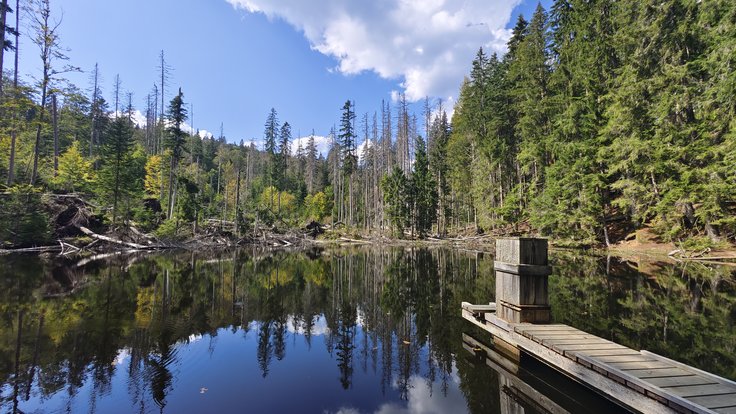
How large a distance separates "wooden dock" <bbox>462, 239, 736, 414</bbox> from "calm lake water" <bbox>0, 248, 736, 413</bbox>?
50 cm

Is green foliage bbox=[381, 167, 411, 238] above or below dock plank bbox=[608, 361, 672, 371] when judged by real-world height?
above

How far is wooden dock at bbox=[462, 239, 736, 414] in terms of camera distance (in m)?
3.31

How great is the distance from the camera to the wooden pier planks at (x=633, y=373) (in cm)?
319

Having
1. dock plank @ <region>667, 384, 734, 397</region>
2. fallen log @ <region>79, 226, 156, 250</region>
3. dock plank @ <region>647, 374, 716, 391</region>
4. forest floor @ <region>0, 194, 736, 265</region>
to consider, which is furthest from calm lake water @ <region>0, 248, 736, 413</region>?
fallen log @ <region>79, 226, 156, 250</region>

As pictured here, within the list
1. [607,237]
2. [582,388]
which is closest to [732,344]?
[582,388]

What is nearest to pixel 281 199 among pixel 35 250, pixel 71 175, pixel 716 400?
pixel 71 175

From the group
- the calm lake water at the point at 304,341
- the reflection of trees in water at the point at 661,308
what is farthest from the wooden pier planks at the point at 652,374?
the reflection of trees in water at the point at 661,308

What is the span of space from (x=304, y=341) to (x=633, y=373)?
6.28 m

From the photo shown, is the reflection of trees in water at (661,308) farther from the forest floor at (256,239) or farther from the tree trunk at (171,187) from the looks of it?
the tree trunk at (171,187)

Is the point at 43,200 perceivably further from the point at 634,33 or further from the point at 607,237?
the point at 634,33

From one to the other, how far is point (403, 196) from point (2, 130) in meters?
39.5

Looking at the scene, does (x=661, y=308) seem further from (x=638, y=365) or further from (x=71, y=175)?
(x=71, y=175)

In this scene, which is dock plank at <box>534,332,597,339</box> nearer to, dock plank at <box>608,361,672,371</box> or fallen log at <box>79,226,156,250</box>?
dock plank at <box>608,361,672,371</box>

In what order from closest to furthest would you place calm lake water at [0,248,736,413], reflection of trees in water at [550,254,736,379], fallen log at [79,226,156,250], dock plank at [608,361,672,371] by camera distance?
dock plank at [608,361,672,371]
calm lake water at [0,248,736,413]
reflection of trees in water at [550,254,736,379]
fallen log at [79,226,156,250]
